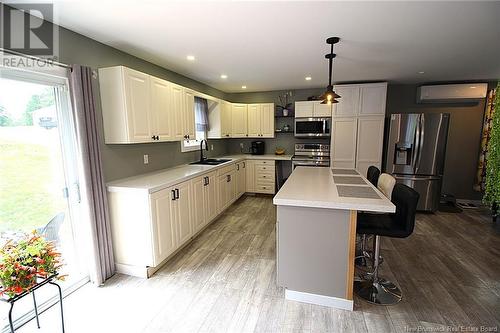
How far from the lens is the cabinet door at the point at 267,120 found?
5.34 meters

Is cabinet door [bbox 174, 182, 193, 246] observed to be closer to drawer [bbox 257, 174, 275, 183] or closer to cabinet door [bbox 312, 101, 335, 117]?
drawer [bbox 257, 174, 275, 183]

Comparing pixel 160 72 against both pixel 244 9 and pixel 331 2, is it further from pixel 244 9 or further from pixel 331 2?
pixel 331 2

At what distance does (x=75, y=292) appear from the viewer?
2199 mm

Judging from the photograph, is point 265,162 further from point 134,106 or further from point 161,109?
point 134,106

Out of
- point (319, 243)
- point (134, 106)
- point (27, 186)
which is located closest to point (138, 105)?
point (134, 106)

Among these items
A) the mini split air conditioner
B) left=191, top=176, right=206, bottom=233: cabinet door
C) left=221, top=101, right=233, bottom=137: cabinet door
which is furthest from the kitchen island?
the mini split air conditioner

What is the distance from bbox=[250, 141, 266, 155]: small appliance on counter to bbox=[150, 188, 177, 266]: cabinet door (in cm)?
335

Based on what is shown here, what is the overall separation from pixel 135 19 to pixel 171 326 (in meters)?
2.59

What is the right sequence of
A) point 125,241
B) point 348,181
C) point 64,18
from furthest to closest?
point 348,181 < point 125,241 < point 64,18

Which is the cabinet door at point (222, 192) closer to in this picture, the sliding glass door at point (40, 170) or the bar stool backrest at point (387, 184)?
the sliding glass door at point (40, 170)

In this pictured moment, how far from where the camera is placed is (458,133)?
4.79 m

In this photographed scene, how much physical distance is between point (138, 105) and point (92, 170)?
0.85 m

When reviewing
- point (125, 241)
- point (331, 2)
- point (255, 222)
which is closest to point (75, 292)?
point (125, 241)

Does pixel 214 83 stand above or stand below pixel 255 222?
above
